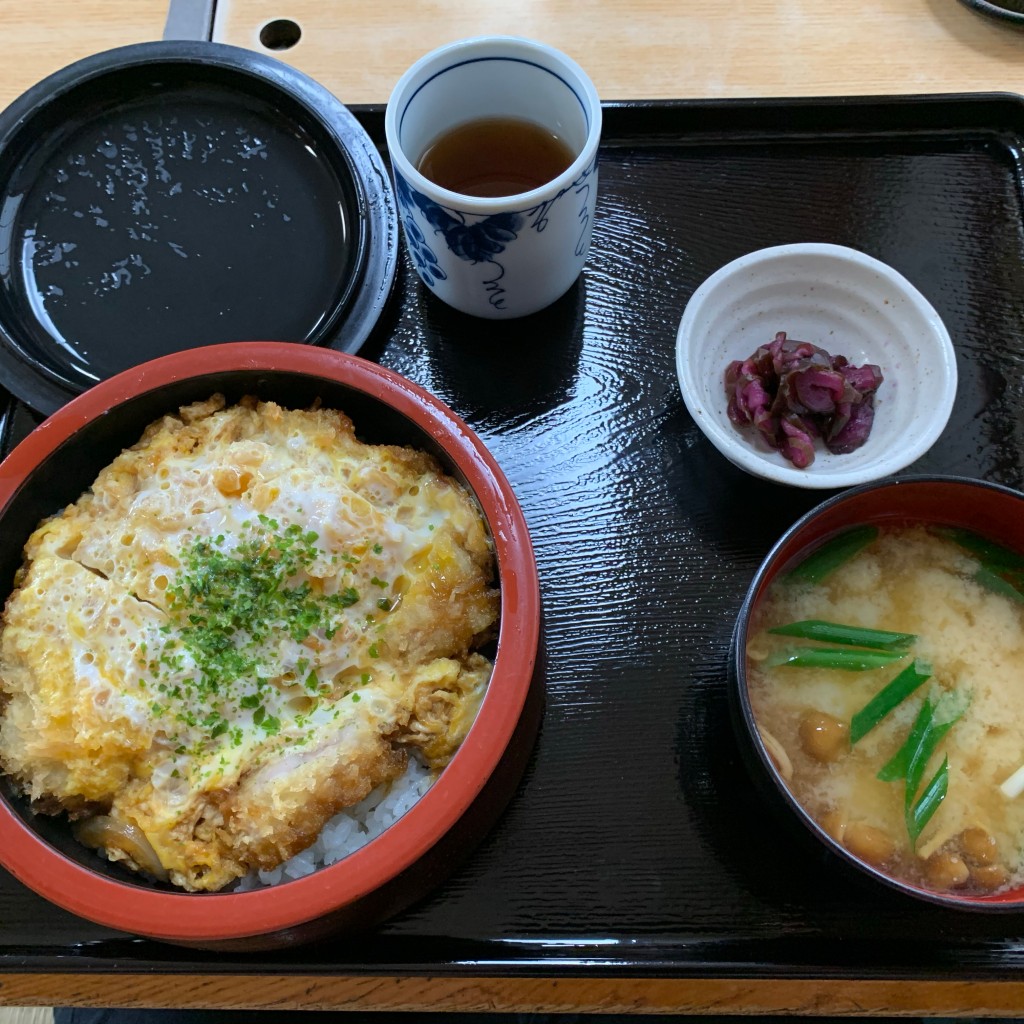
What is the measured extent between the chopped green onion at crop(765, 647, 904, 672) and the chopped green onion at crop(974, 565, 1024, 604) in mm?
192

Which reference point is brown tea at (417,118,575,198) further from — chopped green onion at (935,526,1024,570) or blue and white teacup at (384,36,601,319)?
chopped green onion at (935,526,1024,570)

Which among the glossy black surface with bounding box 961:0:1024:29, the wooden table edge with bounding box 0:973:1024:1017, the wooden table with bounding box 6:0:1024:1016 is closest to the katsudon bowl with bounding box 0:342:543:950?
the wooden table edge with bounding box 0:973:1024:1017

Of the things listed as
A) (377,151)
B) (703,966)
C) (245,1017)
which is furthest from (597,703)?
(377,151)

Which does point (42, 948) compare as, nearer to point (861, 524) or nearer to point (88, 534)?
point (88, 534)

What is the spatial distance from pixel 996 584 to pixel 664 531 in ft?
1.78

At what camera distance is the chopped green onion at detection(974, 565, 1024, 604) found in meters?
1.38

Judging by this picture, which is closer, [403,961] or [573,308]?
[403,961]

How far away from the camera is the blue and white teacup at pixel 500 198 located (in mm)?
1408

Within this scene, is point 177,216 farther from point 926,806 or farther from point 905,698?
point 926,806

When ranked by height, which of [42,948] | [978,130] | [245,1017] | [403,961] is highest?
[978,130]

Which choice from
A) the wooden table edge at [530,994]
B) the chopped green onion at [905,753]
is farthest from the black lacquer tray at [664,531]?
the chopped green onion at [905,753]

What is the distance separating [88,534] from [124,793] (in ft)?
1.31

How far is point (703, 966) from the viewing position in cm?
128

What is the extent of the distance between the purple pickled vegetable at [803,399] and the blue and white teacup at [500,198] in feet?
1.32
